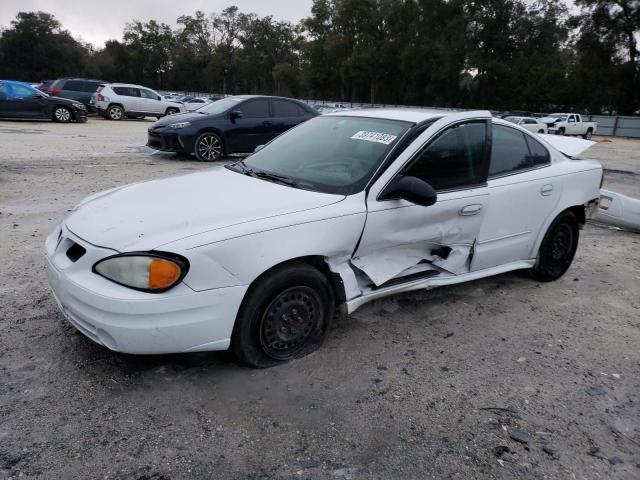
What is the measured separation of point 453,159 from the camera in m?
3.91

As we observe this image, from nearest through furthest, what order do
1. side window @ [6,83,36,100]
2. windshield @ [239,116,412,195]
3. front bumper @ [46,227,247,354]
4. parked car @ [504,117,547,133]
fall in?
front bumper @ [46,227,247,354] < windshield @ [239,116,412,195] < side window @ [6,83,36,100] < parked car @ [504,117,547,133]

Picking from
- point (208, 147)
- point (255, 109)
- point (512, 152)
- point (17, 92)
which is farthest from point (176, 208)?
point (17, 92)

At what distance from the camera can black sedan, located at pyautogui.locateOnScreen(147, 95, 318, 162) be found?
11.0 metres

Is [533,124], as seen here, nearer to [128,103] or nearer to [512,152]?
[128,103]

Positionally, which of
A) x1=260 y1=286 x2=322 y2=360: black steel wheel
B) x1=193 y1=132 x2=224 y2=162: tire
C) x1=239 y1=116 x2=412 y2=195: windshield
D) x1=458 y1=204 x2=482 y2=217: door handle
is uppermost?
x1=239 y1=116 x2=412 y2=195: windshield

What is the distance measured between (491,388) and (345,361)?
2.97ft

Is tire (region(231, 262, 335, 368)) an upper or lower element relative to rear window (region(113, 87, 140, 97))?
lower

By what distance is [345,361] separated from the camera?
334cm

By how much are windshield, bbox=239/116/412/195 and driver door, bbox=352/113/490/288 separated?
16 centimetres

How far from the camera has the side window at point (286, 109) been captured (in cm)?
1180

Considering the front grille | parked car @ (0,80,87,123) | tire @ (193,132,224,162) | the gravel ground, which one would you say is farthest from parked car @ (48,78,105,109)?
the front grille

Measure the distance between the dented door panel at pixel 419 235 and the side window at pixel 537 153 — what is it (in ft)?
2.83

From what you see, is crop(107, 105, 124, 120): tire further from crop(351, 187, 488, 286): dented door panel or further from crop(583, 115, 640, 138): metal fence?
crop(583, 115, 640, 138): metal fence

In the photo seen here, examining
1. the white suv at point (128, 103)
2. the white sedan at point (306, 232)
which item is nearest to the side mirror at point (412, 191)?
the white sedan at point (306, 232)
